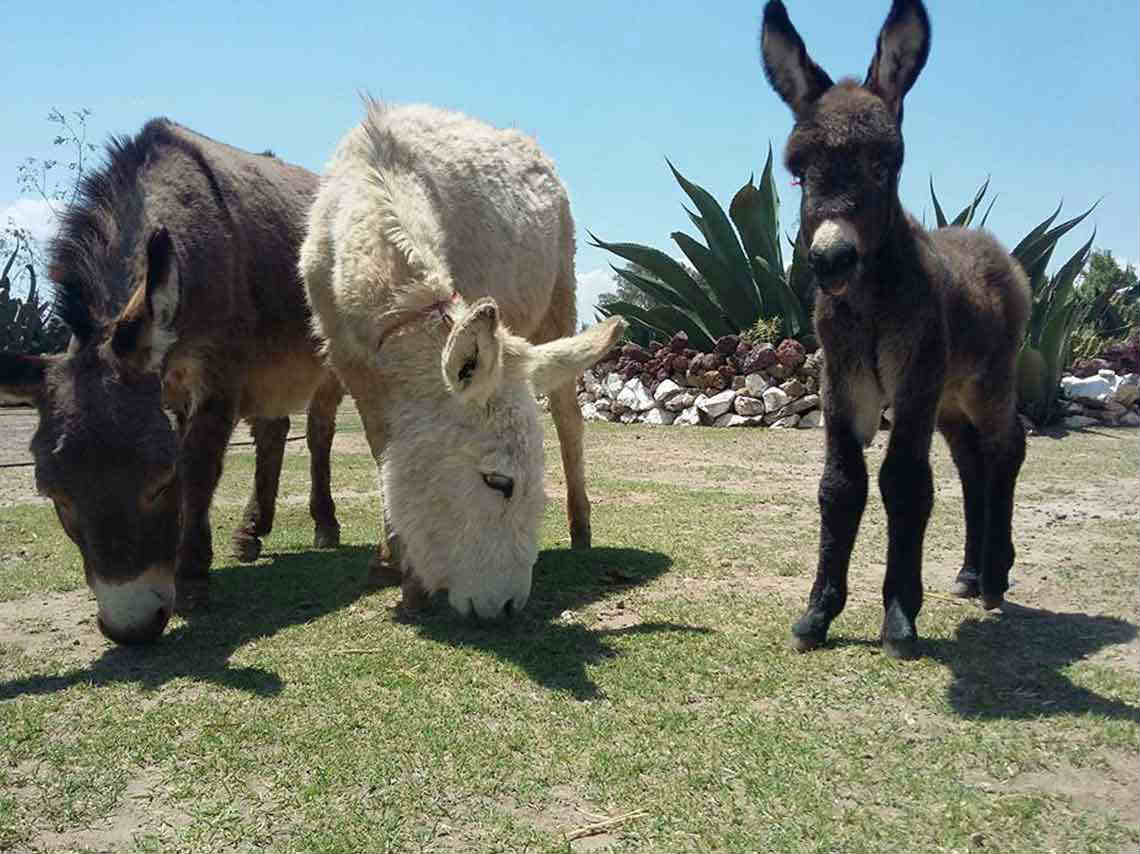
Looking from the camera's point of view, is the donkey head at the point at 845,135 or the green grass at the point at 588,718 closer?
the green grass at the point at 588,718

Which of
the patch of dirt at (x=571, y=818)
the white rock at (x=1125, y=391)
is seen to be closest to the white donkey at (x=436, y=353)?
the patch of dirt at (x=571, y=818)

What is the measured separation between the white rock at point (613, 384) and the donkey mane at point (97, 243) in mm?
10757

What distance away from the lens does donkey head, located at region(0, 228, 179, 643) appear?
3.80 m

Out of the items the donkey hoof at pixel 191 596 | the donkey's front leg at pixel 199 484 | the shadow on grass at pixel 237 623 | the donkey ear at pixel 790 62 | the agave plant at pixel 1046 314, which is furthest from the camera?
the agave plant at pixel 1046 314

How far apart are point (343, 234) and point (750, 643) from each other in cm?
287

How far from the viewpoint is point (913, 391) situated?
376cm

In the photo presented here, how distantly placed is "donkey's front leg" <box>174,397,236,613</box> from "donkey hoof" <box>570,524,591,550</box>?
2.36 metres

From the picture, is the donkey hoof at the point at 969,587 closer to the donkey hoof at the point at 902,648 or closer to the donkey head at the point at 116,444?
the donkey hoof at the point at 902,648

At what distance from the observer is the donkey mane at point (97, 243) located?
13.6 ft

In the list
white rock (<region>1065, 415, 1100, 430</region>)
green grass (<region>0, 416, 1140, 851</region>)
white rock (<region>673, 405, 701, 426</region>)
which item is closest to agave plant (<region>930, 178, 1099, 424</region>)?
white rock (<region>1065, 415, 1100, 430</region>)

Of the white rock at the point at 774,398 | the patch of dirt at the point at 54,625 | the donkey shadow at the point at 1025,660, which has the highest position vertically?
the white rock at the point at 774,398

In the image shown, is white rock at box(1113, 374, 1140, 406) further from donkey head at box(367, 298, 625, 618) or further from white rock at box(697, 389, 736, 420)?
donkey head at box(367, 298, 625, 618)

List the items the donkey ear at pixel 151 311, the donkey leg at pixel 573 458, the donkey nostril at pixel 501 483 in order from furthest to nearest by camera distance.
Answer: the donkey leg at pixel 573 458 < the donkey nostril at pixel 501 483 < the donkey ear at pixel 151 311

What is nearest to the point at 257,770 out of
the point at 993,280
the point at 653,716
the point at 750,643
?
the point at 653,716
